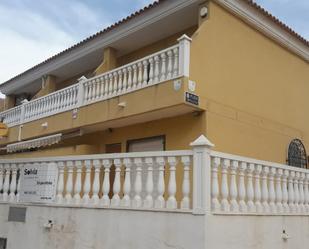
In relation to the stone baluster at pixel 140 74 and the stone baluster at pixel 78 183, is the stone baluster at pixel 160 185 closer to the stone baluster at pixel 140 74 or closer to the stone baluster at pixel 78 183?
the stone baluster at pixel 78 183

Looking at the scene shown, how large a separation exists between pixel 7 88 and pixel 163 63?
46.9 feet

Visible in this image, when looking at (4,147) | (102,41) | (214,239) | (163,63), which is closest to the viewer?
(214,239)

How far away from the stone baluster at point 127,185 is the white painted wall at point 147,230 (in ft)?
0.52

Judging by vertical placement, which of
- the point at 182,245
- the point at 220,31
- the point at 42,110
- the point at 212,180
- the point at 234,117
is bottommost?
the point at 182,245

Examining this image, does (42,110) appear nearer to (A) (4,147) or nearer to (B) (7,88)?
(A) (4,147)

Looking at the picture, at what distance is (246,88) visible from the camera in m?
12.0

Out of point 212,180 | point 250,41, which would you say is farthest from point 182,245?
point 250,41

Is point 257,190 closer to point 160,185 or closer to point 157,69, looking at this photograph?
point 160,185

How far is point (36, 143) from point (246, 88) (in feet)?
27.9

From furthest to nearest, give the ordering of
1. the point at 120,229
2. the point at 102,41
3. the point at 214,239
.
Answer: the point at 102,41 → the point at 120,229 → the point at 214,239

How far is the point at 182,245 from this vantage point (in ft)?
20.3

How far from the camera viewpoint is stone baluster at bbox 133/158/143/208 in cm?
683

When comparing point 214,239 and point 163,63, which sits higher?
point 163,63

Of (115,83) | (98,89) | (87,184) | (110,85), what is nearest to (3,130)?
(98,89)
